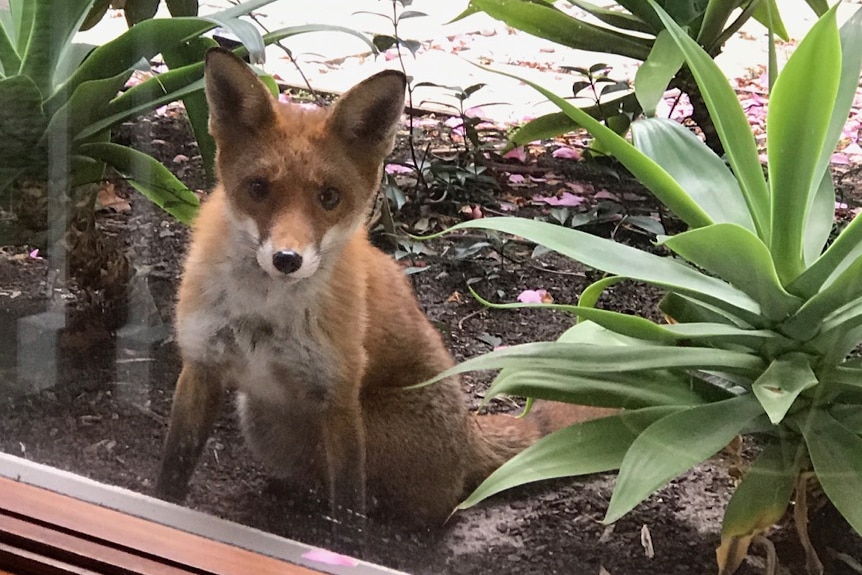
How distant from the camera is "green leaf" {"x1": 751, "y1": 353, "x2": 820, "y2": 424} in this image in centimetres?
70

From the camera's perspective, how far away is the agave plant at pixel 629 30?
1021 millimetres

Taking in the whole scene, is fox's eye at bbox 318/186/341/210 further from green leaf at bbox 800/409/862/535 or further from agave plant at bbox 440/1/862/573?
green leaf at bbox 800/409/862/535

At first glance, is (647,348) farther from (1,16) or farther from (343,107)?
(1,16)

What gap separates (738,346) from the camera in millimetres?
813

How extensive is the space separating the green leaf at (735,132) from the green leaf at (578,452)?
0.24 m

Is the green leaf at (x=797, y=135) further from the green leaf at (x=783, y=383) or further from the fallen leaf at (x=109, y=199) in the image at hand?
the fallen leaf at (x=109, y=199)

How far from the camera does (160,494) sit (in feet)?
2.95

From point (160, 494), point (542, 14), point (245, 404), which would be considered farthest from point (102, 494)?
point (542, 14)

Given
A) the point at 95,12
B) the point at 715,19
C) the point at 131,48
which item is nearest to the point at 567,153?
the point at 715,19

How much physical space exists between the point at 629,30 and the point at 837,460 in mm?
699

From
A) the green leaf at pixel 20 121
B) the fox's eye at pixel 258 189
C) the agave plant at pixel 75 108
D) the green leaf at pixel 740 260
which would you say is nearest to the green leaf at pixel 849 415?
the green leaf at pixel 740 260

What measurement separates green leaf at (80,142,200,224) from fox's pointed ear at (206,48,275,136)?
24 centimetres

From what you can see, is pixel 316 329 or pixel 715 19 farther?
pixel 715 19

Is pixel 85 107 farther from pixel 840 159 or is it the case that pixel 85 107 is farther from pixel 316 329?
pixel 840 159
